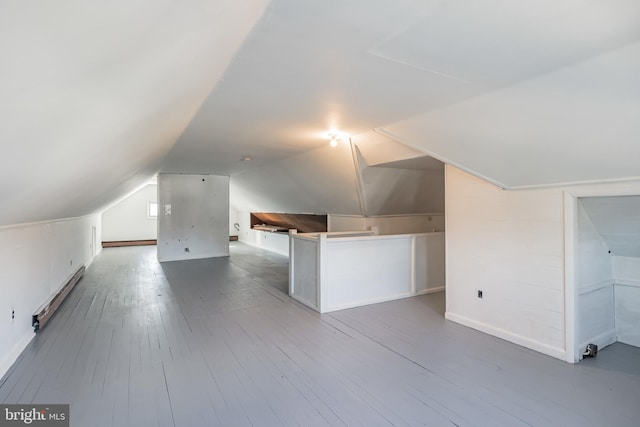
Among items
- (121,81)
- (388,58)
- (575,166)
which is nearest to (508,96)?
(575,166)

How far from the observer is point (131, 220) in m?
10.9

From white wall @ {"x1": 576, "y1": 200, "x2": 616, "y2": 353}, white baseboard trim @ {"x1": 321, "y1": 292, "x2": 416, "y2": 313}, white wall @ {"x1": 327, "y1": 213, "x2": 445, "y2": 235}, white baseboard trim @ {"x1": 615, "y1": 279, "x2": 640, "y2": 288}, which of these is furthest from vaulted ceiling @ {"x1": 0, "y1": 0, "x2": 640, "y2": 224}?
white wall @ {"x1": 327, "y1": 213, "x2": 445, "y2": 235}

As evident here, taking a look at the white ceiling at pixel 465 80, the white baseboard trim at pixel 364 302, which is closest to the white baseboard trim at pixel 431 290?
the white baseboard trim at pixel 364 302

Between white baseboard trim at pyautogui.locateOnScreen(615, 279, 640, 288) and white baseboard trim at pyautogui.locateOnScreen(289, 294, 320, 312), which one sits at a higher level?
white baseboard trim at pyautogui.locateOnScreen(615, 279, 640, 288)

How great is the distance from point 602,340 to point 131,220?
39.3 ft

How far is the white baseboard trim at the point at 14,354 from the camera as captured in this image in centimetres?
248

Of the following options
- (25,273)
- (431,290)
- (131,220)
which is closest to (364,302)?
(431,290)

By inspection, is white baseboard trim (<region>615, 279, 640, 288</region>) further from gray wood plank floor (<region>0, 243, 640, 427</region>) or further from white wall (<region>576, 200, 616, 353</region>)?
gray wood plank floor (<region>0, 243, 640, 427</region>)

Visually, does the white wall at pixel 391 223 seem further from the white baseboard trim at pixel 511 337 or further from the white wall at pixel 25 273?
the white wall at pixel 25 273

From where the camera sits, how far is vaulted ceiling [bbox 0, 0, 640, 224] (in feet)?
3.60

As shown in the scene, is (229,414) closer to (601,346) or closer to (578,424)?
(578,424)

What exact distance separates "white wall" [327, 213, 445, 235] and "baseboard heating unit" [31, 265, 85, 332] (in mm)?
4679

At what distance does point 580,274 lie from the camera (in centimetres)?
282

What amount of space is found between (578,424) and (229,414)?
2.09 m
